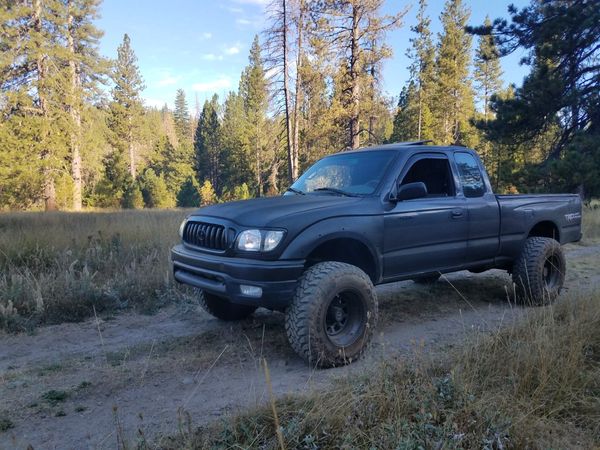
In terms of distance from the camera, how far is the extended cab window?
522 cm

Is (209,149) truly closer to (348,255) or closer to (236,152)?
(236,152)

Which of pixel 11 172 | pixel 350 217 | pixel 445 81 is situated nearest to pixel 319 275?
pixel 350 217

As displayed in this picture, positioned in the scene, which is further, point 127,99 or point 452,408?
point 127,99

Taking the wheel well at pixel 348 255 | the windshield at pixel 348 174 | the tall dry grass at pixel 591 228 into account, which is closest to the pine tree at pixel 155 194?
the tall dry grass at pixel 591 228

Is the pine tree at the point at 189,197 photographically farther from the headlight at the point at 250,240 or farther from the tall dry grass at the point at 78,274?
the headlight at the point at 250,240

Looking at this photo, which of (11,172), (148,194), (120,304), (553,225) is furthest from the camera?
(148,194)

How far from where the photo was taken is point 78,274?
6.85m

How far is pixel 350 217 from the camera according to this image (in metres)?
4.19

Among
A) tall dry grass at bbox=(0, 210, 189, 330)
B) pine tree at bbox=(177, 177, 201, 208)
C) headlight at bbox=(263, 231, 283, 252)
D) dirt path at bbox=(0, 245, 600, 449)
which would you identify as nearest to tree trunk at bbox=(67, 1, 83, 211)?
pine tree at bbox=(177, 177, 201, 208)

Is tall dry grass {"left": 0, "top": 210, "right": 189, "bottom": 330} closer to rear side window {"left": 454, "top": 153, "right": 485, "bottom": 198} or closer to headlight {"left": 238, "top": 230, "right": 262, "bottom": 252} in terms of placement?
headlight {"left": 238, "top": 230, "right": 262, "bottom": 252}

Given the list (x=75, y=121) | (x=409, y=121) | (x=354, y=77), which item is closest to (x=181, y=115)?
(x=409, y=121)

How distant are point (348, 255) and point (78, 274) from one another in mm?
4571

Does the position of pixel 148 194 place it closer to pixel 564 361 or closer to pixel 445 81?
pixel 445 81

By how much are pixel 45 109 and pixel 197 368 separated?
1028 inches
